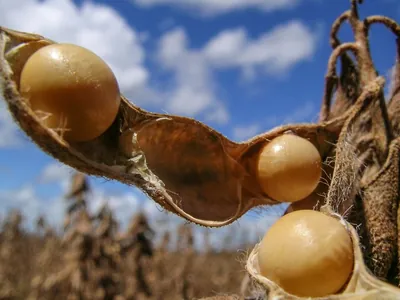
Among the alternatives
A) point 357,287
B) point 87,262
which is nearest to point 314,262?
point 357,287

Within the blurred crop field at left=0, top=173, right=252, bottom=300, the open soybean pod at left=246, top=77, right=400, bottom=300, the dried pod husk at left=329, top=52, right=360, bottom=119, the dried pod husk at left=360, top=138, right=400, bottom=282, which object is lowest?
the blurred crop field at left=0, top=173, right=252, bottom=300

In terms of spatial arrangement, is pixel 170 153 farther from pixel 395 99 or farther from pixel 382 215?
pixel 395 99

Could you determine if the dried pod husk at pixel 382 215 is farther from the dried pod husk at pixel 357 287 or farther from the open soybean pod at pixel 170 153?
the dried pod husk at pixel 357 287

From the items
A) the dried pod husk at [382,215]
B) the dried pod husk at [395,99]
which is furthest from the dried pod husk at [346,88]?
the dried pod husk at [382,215]

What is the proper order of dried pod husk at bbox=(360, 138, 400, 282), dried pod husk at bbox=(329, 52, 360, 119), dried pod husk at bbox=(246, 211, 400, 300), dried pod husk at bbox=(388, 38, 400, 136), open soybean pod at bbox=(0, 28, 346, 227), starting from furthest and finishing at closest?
dried pod husk at bbox=(329, 52, 360, 119)
dried pod husk at bbox=(388, 38, 400, 136)
dried pod husk at bbox=(360, 138, 400, 282)
open soybean pod at bbox=(0, 28, 346, 227)
dried pod husk at bbox=(246, 211, 400, 300)

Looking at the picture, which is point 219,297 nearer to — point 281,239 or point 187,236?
point 281,239

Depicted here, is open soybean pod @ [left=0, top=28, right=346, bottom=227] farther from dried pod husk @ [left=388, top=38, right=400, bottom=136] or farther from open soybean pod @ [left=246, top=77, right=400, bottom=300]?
open soybean pod @ [left=246, top=77, right=400, bottom=300]

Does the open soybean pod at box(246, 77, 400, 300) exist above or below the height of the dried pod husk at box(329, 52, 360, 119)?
below

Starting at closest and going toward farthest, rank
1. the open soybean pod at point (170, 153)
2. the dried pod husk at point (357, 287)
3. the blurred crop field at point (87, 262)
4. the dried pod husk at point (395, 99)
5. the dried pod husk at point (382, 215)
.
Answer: the dried pod husk at point (357, 287) < the open soybean pod at point (170, 153) < the dried pod husk at point (382, 215) < the dried pod husk at point (395, 99) < the blurred crop field at point (87, 262)

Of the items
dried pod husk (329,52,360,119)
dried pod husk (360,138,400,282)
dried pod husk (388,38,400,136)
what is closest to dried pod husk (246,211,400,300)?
dried pod husk (360,138,400,282)
